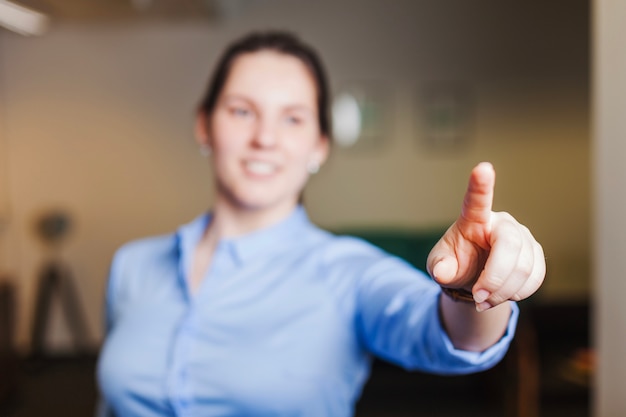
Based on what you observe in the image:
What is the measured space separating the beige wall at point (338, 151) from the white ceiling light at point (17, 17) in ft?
5.45

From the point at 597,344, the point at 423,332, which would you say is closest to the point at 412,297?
the point at 423,332

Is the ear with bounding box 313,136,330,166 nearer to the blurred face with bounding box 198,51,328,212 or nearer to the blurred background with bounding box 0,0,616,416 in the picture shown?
the blurred face with bounding box 198,51,328,212

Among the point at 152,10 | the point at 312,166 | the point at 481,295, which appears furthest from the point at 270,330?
the point at 152,10

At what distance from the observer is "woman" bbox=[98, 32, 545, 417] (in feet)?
1.38

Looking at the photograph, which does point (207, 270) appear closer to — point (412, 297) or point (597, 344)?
point (412, 297)

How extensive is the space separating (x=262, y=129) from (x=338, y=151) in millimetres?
1759

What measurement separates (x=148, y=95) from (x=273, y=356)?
5.98 feet

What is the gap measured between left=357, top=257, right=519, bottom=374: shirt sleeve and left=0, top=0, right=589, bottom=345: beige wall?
61.3 inches

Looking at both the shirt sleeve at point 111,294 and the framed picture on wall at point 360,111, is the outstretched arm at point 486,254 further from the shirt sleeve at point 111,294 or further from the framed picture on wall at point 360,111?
the framed picture on wall at point 360,111

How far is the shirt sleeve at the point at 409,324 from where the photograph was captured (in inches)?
13.7

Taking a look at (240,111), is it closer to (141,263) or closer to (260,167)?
(260,167)

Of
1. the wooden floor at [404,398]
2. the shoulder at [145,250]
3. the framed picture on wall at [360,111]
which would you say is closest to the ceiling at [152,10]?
the framed picture on wall at [360,111]

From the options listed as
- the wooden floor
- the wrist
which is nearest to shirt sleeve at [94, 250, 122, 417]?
the wrist

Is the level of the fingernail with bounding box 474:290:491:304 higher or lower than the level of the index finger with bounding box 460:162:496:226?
lower
